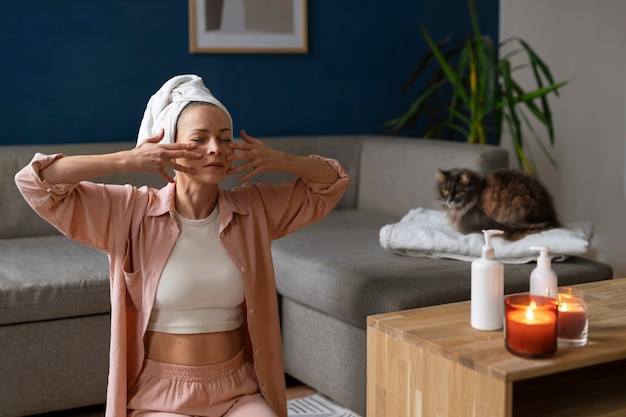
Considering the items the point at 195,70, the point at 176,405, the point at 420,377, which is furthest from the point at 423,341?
the point at 195,70

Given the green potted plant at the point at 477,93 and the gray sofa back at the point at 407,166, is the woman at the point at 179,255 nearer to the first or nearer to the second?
the gray sofa back at the point at 407,166

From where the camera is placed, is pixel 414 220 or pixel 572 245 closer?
pixel 572 245

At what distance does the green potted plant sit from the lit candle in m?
2.05

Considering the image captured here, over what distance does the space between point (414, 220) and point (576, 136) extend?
160 centimetres

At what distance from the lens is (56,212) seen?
72.4 inches

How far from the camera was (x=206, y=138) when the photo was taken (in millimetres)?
1888

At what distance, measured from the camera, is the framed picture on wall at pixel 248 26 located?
390 centimetres

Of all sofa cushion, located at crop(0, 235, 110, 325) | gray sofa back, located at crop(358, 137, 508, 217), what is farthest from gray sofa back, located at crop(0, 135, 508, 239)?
sofa cushion, located at crop(0, 235, 110, 325)

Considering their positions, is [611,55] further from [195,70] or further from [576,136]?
[195,70]

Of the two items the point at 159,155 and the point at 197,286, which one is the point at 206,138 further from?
the point at 197,286

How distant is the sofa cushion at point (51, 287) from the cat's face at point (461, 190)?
1129 millimetres

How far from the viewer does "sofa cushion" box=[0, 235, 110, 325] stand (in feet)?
8.42

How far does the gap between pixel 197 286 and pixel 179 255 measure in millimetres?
80

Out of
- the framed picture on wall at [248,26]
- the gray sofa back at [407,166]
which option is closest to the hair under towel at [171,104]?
the gray sofa back at [407,166]
